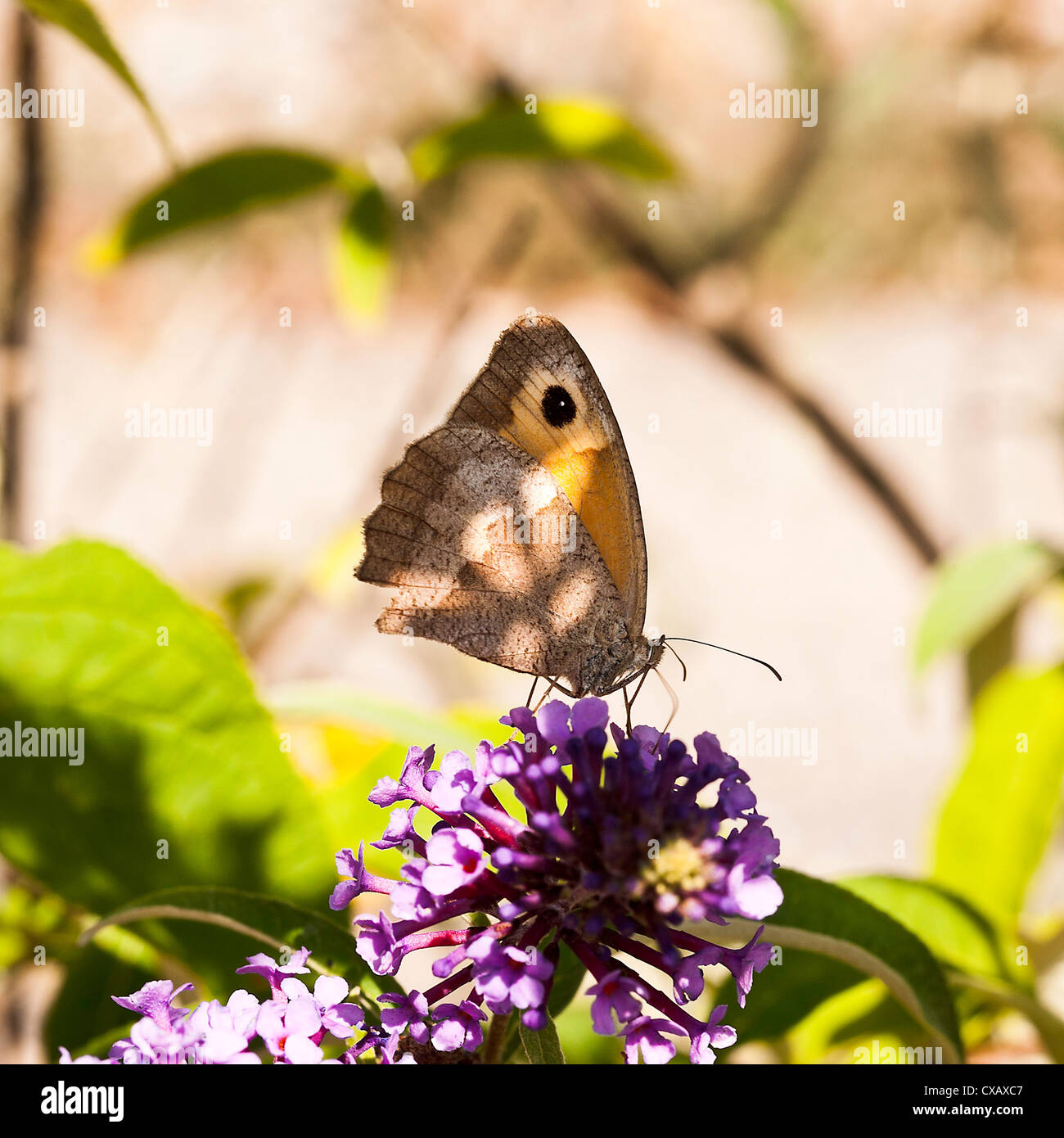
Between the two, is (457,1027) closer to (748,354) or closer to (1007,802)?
(1007,802)

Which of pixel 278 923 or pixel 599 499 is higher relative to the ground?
pixel 599 499

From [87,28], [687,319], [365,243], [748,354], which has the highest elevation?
[687,319]

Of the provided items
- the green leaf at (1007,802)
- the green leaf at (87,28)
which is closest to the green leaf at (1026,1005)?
the green leaf at (1007,802)

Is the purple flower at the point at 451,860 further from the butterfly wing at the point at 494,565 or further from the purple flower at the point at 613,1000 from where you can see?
the butterfly wing at the point at 494,565

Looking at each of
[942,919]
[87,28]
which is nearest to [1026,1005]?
[942,919]

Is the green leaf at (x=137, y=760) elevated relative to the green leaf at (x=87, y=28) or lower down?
lower down
